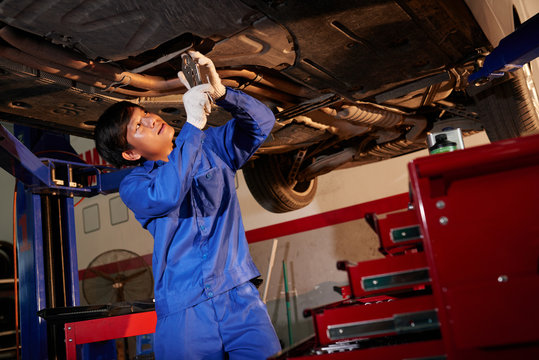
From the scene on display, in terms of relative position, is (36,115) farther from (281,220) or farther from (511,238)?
(281,220)

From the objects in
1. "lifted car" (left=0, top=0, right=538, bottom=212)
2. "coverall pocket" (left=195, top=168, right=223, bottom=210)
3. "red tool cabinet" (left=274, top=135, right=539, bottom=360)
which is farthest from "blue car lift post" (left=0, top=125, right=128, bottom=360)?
"red tool cabinet" (left=274, top=135, right=539, bottom=360)

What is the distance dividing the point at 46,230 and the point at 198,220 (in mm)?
1250

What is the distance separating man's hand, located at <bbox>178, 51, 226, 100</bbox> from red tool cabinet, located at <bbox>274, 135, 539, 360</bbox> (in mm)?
847

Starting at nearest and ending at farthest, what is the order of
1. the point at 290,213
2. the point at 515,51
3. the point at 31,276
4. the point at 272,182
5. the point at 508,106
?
the point at 515,51 → the point at 31,276 → the point at 508,106 → the point at 272,182 → the point at 290,213

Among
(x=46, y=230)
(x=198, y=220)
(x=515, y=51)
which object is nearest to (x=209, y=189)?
(x=198, y=220)

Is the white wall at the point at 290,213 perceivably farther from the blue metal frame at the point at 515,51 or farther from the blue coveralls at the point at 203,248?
the blue coveralls at the point at 203,248

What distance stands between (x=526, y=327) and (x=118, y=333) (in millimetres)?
1808

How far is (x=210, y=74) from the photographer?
1.59 metres

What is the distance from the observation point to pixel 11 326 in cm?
603

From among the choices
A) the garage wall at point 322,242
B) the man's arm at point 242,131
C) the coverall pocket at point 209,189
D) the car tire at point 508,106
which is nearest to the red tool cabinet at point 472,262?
the coverall pocket at point 209,189

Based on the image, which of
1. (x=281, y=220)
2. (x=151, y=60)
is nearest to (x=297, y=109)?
(x=151, y=60)

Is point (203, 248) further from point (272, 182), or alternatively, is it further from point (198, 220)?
point (272, 182)

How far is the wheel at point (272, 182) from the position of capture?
3.43 metres

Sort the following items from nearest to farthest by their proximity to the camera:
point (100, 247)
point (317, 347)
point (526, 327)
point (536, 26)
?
point (526, 327), point (317, 347), point (536, 26), point (100, 247)
